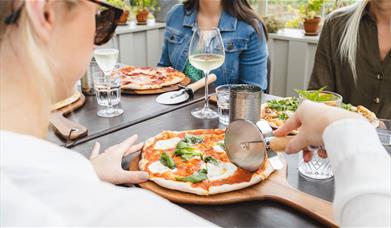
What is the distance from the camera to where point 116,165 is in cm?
102

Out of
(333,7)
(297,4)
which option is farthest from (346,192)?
(297,4)

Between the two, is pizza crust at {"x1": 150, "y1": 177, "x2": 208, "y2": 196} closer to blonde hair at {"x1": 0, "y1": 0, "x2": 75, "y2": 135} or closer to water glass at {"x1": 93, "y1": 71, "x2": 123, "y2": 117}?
blonde hair at {"x1": 0, "y1": 0, "x2": 75, "y2": 135}

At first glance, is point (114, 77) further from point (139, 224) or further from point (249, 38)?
point (139, 224)

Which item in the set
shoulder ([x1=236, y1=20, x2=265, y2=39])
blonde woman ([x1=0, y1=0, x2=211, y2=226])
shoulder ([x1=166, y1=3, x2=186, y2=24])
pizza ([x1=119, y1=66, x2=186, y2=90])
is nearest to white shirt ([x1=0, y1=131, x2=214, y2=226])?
blonde woman ([x1=0, y1=0, x2=211, y2=226])

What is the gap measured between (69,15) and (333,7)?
2.79 metres

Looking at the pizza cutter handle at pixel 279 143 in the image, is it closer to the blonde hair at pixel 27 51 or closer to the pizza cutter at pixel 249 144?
the pizza cutter at pixel 249 144

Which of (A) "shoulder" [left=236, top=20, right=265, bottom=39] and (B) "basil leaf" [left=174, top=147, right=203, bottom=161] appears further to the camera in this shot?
(A) "shoulder" [left=236, top=20, right=265, bottom=39]

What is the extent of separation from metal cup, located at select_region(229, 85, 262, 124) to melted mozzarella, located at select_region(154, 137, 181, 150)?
0.21 m

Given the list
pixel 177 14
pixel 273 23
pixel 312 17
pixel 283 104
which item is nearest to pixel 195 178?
pixel 283 104

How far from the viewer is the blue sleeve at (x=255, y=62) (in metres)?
2.20

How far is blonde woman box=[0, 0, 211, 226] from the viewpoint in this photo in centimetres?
47

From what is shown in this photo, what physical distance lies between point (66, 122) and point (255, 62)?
3.95ft

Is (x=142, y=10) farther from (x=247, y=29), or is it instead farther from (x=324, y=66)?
(x=324, y=66)

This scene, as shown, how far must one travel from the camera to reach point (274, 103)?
1523 mm
